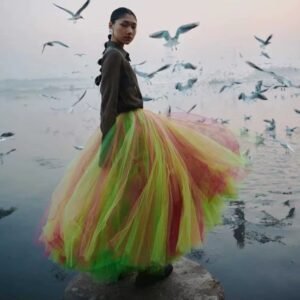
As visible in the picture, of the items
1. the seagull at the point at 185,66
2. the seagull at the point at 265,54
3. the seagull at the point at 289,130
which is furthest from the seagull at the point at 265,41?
the seagull at the point at 289,130

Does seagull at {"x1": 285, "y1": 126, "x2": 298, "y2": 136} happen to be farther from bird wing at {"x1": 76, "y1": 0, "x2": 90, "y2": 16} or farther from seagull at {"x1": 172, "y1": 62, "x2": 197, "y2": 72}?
bird wing at {"x1": 76, "y1": 0, "x2": 90, "y2": 16}

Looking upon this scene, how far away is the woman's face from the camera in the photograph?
1.17 metres

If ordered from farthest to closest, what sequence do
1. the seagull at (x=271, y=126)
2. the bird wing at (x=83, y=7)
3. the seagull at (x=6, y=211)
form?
the seagull at (x=271, y=126), the bird wing at (x=83, y=7), the seagull at (x=6, y=211)

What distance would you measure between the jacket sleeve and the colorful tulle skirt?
6cm

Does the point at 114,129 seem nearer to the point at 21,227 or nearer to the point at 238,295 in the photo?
the point at 238,295

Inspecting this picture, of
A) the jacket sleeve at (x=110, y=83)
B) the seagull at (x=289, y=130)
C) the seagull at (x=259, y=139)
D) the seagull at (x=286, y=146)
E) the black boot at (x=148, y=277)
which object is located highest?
the jacket sleeve at (x=110, y=83)

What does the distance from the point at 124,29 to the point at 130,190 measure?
0.44 metres

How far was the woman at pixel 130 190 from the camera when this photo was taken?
1.12 meters

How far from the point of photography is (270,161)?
3.05 metres

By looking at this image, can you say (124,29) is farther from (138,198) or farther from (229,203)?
(229,203)

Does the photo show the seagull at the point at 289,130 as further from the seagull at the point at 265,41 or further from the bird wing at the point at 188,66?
the bird wing at the point at 188,66

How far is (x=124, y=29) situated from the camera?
117 centimetres

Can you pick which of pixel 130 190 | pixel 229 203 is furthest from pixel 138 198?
pixel 229 203

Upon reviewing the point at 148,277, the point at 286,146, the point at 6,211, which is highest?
the point at 286,146
